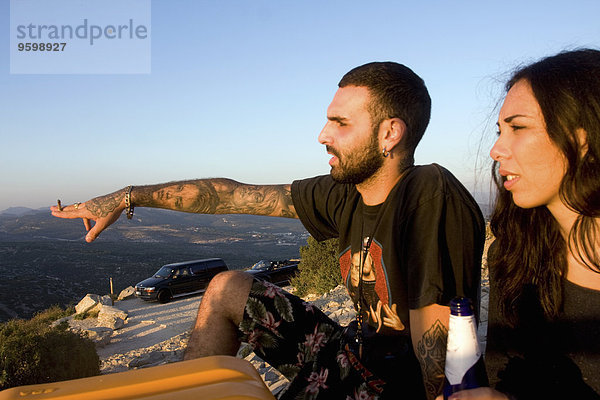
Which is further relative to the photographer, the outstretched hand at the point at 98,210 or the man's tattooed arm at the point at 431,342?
the outstretched hand at the point at 98,210

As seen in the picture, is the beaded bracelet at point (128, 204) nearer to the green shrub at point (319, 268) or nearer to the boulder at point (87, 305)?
the green shrub at point (319, 268)

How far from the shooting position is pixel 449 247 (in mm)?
1899

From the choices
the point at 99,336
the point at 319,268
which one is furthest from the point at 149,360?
the point at 319,268

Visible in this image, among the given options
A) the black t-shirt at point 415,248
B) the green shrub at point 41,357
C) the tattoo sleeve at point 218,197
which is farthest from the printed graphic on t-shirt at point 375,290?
the green shrub at point 41,357

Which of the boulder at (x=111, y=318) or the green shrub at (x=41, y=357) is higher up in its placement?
the green shrub at (x=41, y=357)

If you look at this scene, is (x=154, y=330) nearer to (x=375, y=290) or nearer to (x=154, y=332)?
(x=154, y=332)

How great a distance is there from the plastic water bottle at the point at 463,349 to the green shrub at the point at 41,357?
7877 mm

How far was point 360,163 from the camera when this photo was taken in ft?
7.85

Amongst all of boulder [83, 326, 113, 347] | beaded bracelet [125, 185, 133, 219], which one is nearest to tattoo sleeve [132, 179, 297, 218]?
beaded bracelet [125, 185, 133, 219]

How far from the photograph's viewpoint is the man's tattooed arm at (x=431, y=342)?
1769 millimetres

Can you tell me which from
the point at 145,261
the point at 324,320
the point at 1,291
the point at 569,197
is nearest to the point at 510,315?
the point at 569,197

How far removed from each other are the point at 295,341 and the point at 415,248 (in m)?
0.74

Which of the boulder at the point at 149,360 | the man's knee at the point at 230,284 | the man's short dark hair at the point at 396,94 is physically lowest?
the boulder at the point at 149,360

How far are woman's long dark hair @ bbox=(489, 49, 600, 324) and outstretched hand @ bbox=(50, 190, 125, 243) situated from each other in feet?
7.98
